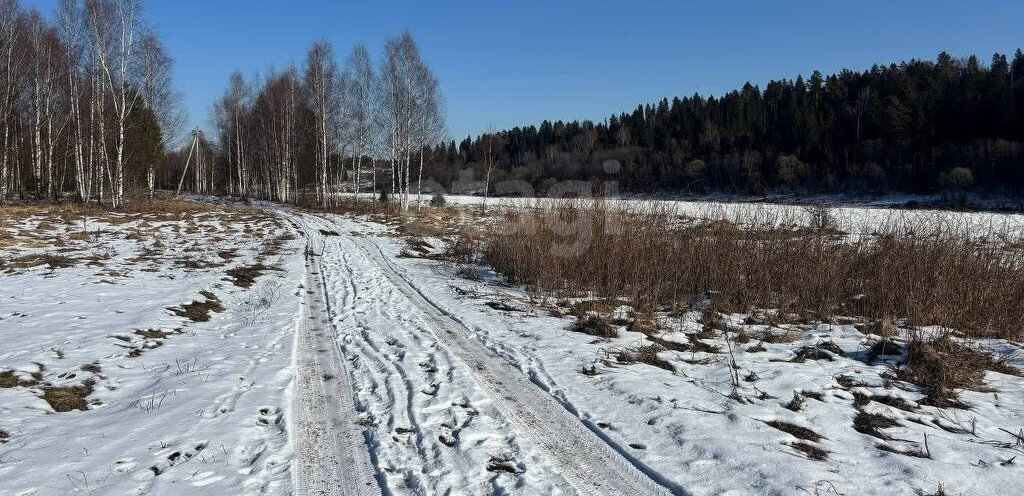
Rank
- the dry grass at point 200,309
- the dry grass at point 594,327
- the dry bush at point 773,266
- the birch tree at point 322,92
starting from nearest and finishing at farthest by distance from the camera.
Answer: the dry grass at point 594,327, the dry bush at point 773,266, the dry grass at point 200,309, the birch tree at point 322,92

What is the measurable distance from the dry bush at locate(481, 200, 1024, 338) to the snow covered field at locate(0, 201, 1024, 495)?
0.84 m

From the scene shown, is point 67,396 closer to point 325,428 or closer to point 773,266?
point 325,428

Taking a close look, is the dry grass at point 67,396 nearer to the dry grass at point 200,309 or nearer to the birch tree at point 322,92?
the dry grass at point 200,309

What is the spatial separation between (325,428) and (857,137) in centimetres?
7047

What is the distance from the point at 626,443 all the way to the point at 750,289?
5488 millimetres

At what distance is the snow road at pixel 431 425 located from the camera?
3.31 m

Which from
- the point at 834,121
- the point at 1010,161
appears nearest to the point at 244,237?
the point at 1010,161

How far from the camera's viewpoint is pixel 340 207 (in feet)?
114

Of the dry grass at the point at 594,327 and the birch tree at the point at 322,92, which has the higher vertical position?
the birch tree at the point at 322,92

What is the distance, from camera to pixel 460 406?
446 cm

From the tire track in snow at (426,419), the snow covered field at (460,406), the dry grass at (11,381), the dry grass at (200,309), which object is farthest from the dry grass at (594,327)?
the dry grass at (11,381)

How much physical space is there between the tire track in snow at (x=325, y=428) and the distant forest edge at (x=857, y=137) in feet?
97.0

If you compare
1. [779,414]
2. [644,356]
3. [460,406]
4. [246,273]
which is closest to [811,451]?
[779,414]

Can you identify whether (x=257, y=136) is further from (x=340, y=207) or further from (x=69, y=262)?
(x=69, y=262)
